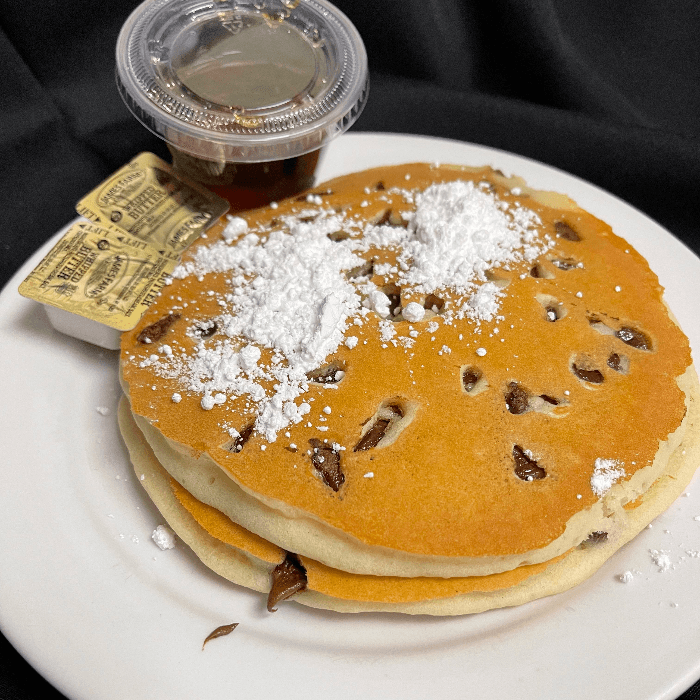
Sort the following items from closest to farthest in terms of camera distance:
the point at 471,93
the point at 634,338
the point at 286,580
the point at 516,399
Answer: the point at 286,580
the point at 516,399
the point at 634,338
the point at 471,93

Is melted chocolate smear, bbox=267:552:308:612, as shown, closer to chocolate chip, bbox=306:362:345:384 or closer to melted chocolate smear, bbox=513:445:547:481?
chocolate chip, bbox=306:362:345:384

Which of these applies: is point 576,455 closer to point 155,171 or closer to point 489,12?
point 155,171

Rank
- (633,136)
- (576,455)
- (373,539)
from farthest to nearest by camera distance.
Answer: (633,136) < (576,455) < (373,539)

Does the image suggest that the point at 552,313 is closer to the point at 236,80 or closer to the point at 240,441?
the point at 240,441

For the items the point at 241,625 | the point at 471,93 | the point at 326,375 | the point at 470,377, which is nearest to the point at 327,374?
the point at 326,375

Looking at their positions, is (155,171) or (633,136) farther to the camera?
(633,136)

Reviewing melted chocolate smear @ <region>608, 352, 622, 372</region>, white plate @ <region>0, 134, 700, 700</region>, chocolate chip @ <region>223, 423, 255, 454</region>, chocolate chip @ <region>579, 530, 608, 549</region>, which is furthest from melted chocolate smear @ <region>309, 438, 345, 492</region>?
melted chocolate smear @ <region>608, 352, 622, 372</region>

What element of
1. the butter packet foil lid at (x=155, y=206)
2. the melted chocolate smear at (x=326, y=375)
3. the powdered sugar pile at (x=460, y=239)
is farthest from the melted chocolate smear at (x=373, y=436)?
the butter packet foil lid at (x=155, y=206)

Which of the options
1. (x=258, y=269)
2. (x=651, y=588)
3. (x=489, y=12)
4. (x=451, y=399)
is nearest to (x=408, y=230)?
(x=258, y=269)
